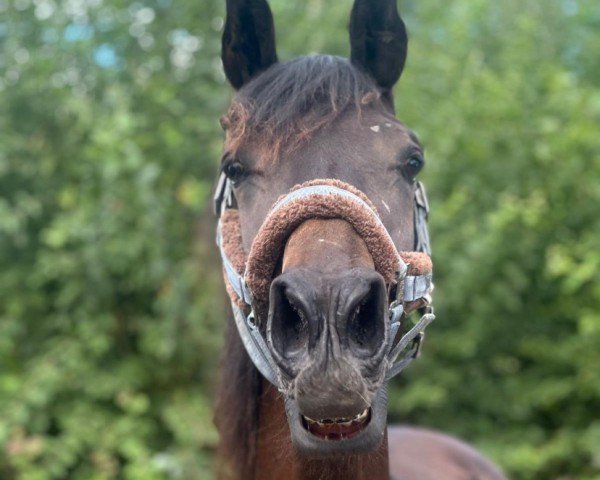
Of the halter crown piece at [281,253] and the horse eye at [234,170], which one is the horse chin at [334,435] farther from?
the horse eye at [234,170]

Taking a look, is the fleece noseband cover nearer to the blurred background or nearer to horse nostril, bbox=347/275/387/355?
horse nostril, bbox=347/275/387/355

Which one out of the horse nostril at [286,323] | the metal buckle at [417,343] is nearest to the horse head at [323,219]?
the horse nostril at [286,323]

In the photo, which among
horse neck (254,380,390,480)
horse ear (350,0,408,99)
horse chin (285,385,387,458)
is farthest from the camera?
horse ear (350,0,408,99)

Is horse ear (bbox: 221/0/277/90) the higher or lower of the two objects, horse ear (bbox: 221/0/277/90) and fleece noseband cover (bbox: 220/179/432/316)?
the higher

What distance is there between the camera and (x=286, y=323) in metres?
1.52

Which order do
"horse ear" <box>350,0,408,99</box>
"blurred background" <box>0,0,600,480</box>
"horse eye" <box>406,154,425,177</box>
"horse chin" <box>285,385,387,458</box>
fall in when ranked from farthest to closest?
"blurred background" <box>0,0,600,480</box> → "horse ear" <box>350,0,408,99</box> → "horse eye" <box>406,154,425,177</box> → "horse chin" <box>285,385,387,458</box>

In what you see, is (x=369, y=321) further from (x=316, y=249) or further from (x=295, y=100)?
(x=295, y=100)

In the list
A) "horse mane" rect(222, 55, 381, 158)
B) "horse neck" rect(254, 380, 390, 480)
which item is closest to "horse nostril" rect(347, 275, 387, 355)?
"horse neck" rect(254, 380, 390, 480)

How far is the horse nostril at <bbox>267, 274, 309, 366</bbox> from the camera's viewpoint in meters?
1.47

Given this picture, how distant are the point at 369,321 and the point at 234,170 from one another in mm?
665

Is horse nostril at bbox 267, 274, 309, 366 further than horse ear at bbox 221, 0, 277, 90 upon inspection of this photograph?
No

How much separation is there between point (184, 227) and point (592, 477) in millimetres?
2943

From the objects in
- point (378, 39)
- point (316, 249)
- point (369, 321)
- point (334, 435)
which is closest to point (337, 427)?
point (334, 435)

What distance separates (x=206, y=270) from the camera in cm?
472
